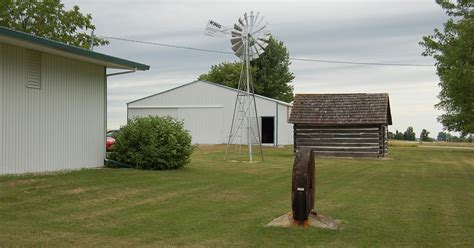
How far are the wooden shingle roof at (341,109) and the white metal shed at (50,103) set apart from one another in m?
15.0

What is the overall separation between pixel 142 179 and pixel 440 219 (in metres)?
8.00

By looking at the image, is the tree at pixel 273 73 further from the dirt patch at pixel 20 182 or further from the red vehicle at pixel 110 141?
the dirt patch at pixel 20 182

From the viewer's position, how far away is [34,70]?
609 inches

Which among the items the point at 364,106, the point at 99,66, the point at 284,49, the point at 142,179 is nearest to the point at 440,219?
the point at 142,179

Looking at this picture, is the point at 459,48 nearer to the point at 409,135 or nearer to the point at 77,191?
the point at 77,191

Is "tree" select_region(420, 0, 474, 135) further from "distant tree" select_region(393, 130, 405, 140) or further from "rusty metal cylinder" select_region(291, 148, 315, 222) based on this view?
"distant tree" select_region(393, 130, 405, 140)

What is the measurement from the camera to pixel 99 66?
60.9 feet

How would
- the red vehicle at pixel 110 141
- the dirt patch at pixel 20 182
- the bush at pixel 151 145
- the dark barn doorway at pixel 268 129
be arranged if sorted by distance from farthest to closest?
the dark barn doorway at pixel 268 129
the red vehicle at pixel 110 141
the bush at pixel 151 145
the dirt patch at pixel 20 182

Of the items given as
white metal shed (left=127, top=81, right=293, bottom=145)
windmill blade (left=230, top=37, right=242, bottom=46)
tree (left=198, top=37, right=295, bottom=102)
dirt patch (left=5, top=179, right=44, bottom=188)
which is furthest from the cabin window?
tree (left=198, top=37, right=295, bottom=102)

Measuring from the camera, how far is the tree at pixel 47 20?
3512 cm

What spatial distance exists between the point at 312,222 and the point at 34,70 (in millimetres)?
9459

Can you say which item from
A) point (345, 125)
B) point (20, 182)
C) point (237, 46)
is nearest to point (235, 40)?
point (237, 46)

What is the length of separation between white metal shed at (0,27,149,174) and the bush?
2.31 feet

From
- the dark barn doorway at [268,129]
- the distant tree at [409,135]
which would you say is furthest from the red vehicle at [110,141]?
the distant tree at [409,135]
